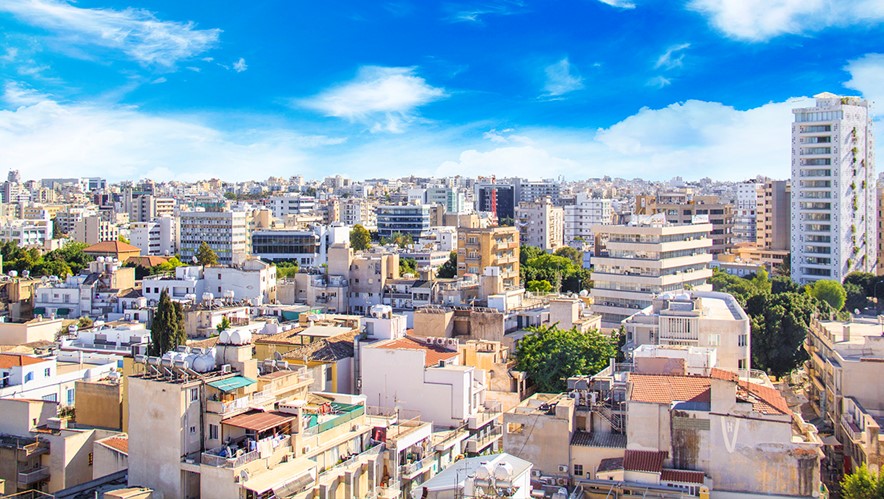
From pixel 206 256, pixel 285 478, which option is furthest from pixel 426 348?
pixel 206 256

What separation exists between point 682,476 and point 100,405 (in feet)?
46.1

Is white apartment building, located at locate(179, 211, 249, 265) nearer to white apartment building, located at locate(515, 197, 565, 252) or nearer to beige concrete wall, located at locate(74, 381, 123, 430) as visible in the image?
white apartment building, located at locate(515, 197, 565, 252)

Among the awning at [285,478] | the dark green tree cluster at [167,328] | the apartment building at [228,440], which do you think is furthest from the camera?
the dark green tree cluster at [167,328]

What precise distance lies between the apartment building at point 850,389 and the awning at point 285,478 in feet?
44.0

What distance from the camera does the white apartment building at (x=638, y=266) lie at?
4347 cm

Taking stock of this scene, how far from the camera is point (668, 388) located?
18672mm

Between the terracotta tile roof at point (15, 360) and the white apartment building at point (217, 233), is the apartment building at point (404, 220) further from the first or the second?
the terracotta tile roof at point (15, 360)

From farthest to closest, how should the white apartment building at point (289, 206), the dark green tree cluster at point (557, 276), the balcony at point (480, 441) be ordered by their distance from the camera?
the white apartment building at point (289, 206)
the dark green tree cluster at point (557, 276)
the balcony at point (480, 441)

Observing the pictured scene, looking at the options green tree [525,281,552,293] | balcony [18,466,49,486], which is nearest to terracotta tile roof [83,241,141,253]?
green tree [525,281,552,293]

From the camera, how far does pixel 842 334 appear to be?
29.5 m

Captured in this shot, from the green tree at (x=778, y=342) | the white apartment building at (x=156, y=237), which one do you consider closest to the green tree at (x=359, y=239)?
the white apartment building at (x=156, y=237)

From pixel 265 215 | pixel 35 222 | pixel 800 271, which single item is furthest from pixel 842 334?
pixel 35 222

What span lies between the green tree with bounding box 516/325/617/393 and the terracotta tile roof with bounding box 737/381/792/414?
9075 millimetres

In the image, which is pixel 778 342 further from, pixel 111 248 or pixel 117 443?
pixel 111 248
